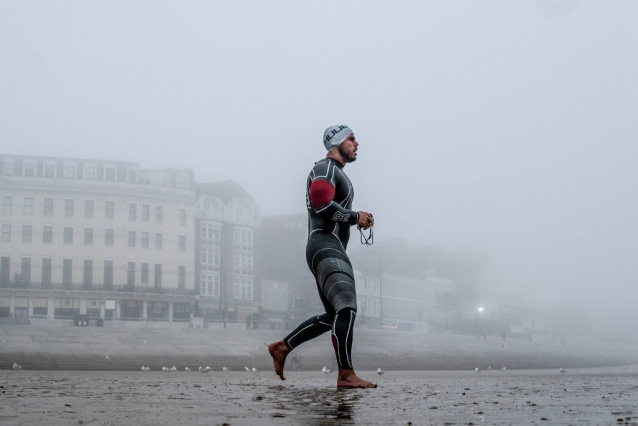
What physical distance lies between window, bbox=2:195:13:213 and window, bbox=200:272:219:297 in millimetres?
18423

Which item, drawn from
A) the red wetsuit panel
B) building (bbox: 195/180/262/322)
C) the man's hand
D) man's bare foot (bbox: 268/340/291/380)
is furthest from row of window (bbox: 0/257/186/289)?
the man's hand

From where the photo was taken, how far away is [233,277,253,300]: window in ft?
279

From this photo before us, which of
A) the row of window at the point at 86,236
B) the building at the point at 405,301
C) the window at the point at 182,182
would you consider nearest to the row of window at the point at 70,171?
the window at the point at 182,182

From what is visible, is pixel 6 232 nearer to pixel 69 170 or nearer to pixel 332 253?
pixel 69 170

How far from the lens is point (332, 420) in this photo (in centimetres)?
430

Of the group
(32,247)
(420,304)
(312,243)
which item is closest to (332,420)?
(312,243)

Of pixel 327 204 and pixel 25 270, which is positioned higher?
pixel 25 270

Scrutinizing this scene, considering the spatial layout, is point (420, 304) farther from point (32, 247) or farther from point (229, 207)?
point (32, 247)

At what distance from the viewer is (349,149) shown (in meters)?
8.56

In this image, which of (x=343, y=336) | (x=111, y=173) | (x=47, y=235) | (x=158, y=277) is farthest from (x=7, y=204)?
(x=343, y=336)

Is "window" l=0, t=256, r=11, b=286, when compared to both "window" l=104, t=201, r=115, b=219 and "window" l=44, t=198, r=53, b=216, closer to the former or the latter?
"window" l=44, t=198, r=53, b=216

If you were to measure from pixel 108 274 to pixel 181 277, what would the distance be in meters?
7.22

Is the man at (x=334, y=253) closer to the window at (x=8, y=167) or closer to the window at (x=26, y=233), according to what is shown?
the window at (x=26, y=233)

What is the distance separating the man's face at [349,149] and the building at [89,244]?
211 feet
